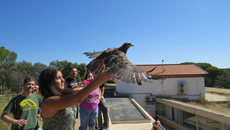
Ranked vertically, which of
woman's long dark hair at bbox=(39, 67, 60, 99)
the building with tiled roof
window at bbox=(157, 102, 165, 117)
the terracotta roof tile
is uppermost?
the terracotta roof tile

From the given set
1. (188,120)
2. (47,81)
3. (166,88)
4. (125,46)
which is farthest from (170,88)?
(47,81)

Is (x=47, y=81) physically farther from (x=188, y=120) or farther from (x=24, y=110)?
(x=188, y=120)

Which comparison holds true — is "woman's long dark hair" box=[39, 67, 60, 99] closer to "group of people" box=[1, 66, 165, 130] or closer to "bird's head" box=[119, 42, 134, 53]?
"group of people" box=[1, 66, 165, 130]

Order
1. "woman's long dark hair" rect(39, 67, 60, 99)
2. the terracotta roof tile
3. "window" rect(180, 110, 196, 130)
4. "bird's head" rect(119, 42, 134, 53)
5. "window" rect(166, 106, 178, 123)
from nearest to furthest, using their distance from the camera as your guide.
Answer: "woman's long dark hair" rect(39, 67, 60, 99) → "bird's head" rect(119, 42, 134, 53) → "window" rect(180, 110, 196, 130) → "window" rect(166, 106, 178, 123) → the terracotta roof tile

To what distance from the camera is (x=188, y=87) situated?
1393 centimetres

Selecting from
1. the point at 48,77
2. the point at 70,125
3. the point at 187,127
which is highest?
the point at 48,77

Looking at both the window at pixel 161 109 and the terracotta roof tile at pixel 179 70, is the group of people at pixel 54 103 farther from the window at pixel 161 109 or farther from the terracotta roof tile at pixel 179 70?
the terracotta roof tile at pixel 179 70

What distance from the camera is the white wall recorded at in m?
13.8

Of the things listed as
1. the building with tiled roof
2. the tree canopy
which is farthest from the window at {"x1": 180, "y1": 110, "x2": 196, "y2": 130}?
the tree canopy

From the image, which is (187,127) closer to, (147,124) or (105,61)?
(147,124)

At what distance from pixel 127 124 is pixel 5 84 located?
24.4m

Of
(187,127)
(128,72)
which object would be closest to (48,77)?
(128,72)

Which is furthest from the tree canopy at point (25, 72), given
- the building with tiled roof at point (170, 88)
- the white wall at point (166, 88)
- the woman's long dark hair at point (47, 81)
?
the woman's long dark hair at point (47, 81)

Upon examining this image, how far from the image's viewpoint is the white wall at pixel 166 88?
13.8 metres
